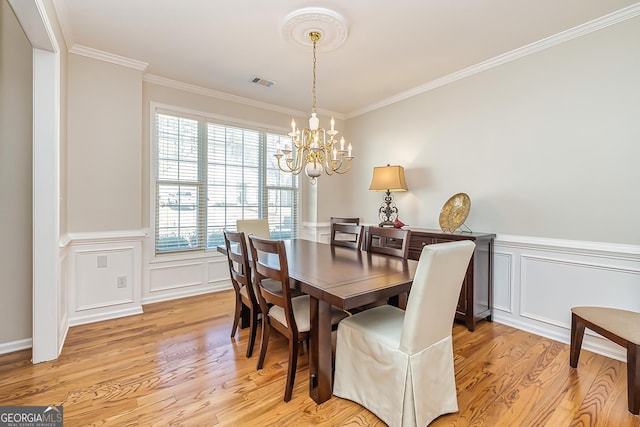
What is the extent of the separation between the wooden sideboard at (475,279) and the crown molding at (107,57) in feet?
10.9

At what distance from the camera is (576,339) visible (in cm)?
210

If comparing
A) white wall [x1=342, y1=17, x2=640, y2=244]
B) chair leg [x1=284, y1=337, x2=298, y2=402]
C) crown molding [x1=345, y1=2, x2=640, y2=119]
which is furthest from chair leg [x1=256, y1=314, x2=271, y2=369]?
crown molding [x1=345, y1=2, x2=640, y2=119]

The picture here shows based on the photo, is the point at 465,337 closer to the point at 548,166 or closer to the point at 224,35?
the point at 548,166

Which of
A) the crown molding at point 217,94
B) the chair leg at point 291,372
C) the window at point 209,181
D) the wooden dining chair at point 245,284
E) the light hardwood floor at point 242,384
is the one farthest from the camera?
the window at point 209,181

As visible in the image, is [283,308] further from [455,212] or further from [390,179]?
[390,179]

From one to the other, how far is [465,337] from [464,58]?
270 centimetres

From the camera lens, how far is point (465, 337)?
2627 millimetres

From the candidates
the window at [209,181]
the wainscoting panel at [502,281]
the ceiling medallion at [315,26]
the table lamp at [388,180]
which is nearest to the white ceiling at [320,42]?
the ceiling medallion at [315,26]

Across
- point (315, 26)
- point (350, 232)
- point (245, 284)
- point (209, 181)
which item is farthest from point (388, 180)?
point (209, 181)

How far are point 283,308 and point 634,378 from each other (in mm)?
2044

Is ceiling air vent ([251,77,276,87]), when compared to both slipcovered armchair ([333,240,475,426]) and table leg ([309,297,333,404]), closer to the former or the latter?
table leg ([309,297,333,404])

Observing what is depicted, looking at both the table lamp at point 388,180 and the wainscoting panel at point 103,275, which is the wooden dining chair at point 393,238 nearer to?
the table lamp at point 388,180

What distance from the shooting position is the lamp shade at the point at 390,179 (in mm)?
3627

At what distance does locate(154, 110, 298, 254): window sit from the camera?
3.58 m
